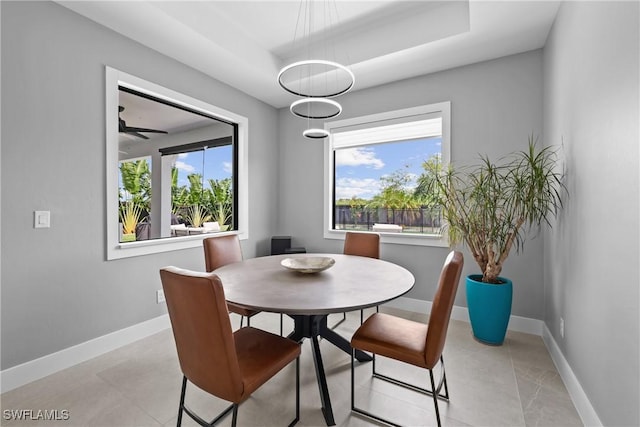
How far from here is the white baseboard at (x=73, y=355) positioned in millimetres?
1906

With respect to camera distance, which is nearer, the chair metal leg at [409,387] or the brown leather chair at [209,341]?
the brown leather chair at [209,341]

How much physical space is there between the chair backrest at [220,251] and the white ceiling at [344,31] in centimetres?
182

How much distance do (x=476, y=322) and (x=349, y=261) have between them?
49.0 inches

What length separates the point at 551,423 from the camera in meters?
1.58

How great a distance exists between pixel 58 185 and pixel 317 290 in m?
2.09

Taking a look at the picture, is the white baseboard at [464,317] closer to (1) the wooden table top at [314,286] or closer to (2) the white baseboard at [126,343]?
(2) the white baseboard at [126,343]

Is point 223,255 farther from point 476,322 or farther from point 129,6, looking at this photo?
point 476,322

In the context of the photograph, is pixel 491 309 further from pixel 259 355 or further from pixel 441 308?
pixel 259 355

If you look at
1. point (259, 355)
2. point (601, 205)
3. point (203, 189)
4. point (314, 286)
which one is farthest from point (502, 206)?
point (203, 189)

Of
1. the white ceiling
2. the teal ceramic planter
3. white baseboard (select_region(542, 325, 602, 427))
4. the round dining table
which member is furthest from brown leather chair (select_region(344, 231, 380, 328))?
the white ceiling

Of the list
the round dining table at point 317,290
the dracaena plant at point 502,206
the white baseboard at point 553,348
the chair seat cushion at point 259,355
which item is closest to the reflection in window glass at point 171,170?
the round dining table at point 317,290

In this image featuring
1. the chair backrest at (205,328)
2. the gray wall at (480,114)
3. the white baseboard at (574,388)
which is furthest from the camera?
the gray wall at (480,114)

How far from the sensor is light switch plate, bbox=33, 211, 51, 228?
2019 millimetres

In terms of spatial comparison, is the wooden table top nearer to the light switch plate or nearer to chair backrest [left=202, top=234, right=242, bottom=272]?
chair backrest [left=202, top=234, right=242, bottom=272]
